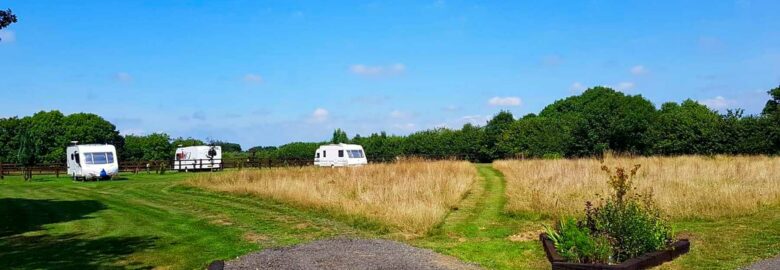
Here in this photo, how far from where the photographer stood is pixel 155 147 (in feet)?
259

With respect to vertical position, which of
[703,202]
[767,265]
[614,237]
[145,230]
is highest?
[703,202]

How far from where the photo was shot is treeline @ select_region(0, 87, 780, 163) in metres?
37.6

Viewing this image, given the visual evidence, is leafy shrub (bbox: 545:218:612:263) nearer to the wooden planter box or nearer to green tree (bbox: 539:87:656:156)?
the wooden planter box

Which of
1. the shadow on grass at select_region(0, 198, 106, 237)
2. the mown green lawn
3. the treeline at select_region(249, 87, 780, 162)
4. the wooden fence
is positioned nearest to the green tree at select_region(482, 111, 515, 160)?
the treeline at select_region(249, 87, 780, 162)

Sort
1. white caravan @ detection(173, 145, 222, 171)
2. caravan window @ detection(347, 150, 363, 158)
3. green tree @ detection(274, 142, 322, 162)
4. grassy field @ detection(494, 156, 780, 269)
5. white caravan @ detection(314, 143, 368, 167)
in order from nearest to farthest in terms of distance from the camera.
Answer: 1. grassy field @ detection(494, 156, 780, 269)
2. white caravan @ detection(314, 143, 368, 167)
3. caravan window @ detection(347, 150, 363, 158)
4. white caravan @ detection(173, 145, 222, 171)
5. green tree @ detection(274, 142, 322, 162)

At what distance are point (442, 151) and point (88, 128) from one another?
44.8 m

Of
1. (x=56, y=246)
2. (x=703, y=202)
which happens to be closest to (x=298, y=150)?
(x=56, y=246)

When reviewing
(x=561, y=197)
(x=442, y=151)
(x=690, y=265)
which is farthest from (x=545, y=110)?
(x=690, y=265)

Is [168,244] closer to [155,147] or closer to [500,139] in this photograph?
[500,139]

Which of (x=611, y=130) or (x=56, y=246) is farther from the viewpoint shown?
(x=611, y=130)

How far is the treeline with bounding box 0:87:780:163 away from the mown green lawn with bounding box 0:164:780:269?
23.3m

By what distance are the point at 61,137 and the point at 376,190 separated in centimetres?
6612

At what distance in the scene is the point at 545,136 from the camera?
53531mm

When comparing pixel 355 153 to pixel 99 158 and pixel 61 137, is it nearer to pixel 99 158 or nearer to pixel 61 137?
pixel 99 158
